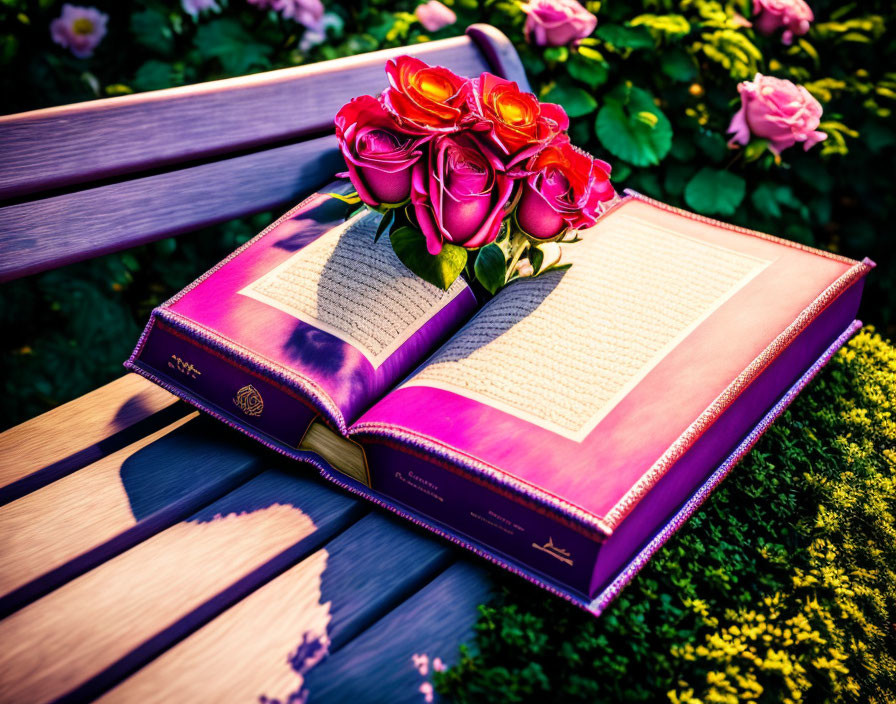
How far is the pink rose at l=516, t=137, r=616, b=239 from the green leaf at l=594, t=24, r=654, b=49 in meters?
0.94

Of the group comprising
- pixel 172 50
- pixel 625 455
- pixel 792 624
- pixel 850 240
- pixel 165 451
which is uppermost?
pixel 172 50

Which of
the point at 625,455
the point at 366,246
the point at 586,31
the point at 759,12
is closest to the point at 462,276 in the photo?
the point at 366,246

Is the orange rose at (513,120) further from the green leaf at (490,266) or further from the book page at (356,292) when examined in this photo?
the book page at (356,292)

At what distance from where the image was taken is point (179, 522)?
1.11 m

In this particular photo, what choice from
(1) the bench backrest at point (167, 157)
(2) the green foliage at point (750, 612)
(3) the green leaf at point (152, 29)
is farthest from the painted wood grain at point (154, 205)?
(2) the green foliage at point (750, 612)

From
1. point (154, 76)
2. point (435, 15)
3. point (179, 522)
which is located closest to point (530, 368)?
point (179, 522)

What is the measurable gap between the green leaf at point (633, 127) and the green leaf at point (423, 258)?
0.93 m

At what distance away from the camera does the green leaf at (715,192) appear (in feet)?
6.42

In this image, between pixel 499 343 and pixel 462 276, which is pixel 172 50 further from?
pixel 499 343

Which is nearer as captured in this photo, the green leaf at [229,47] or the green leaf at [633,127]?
the green leaf at [633,127]

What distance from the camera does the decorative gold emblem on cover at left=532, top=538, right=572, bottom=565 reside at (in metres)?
0.89

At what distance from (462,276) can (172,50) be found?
159 centimetres

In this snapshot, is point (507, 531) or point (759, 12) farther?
point (759, 12)

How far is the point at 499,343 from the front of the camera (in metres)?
1.12
